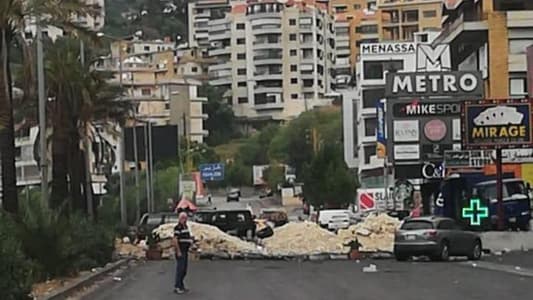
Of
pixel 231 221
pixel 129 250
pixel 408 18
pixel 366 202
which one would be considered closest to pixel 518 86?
pixel 231 221

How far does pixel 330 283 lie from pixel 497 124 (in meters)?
20.6

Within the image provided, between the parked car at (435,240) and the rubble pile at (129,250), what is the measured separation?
13053 mm

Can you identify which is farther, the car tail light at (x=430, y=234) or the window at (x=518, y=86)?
the window at (x=518, y=86)

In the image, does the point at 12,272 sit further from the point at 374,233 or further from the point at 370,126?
the point at 370,126

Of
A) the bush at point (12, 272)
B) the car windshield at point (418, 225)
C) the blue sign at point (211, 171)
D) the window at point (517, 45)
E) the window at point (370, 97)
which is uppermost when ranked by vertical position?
the window at point (517, 45)

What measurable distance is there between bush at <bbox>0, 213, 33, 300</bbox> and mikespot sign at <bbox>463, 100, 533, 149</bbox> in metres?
30.7

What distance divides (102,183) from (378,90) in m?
30.4

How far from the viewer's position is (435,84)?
66.2 meters

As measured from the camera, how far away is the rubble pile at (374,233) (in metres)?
54.3

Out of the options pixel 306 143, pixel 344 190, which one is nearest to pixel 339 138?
pixel 306 143

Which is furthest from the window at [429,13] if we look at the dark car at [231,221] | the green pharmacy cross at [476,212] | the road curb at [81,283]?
the road curb at [81,283]

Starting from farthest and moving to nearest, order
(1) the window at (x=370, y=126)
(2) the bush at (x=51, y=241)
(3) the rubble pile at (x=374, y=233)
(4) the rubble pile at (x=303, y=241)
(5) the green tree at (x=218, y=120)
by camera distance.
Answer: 1. (5) the green tree at (x=218, y=120)
2. (1) the window at (x=370, y=126)
3. (3) the rubble pile at (x=374, y=233)
4. (4) the rubble pile at (x=303, y=241)
5. (2) the bush at (x=51, y=241)

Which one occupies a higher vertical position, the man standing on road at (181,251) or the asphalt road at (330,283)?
the man standing on road at (181,251)

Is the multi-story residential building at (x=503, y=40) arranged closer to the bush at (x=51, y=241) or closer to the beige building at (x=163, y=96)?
the bush at (x=51, y=241)
